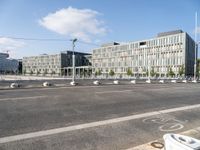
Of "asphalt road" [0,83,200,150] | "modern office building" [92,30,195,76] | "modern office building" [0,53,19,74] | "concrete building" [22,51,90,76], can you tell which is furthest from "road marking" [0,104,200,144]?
"modern office building" [0,53,19,74]

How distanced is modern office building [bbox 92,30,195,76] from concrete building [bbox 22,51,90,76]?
805 inches

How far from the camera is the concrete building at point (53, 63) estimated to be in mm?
140625

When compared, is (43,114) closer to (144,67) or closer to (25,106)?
(25,106)

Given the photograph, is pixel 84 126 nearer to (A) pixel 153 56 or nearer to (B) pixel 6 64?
(A) pixel 153 56

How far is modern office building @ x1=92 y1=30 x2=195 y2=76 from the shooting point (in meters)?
97.0

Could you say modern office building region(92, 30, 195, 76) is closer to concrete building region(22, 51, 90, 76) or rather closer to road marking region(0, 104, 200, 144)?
concrete building region(22, 51, 90, 76)

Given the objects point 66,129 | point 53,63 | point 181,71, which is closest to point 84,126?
point 66,129

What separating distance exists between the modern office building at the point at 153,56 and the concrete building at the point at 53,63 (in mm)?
20440

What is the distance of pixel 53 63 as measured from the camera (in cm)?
14625

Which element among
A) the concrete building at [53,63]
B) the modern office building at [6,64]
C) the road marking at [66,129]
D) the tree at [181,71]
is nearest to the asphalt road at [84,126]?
the road marking at [66,129]

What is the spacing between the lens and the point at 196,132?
18.4 ft

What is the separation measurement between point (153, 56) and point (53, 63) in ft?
→ 237

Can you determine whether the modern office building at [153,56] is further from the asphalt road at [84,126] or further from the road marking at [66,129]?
the road marking at [66,129]

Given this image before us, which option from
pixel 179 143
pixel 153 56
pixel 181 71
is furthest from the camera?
pixel 153 56
